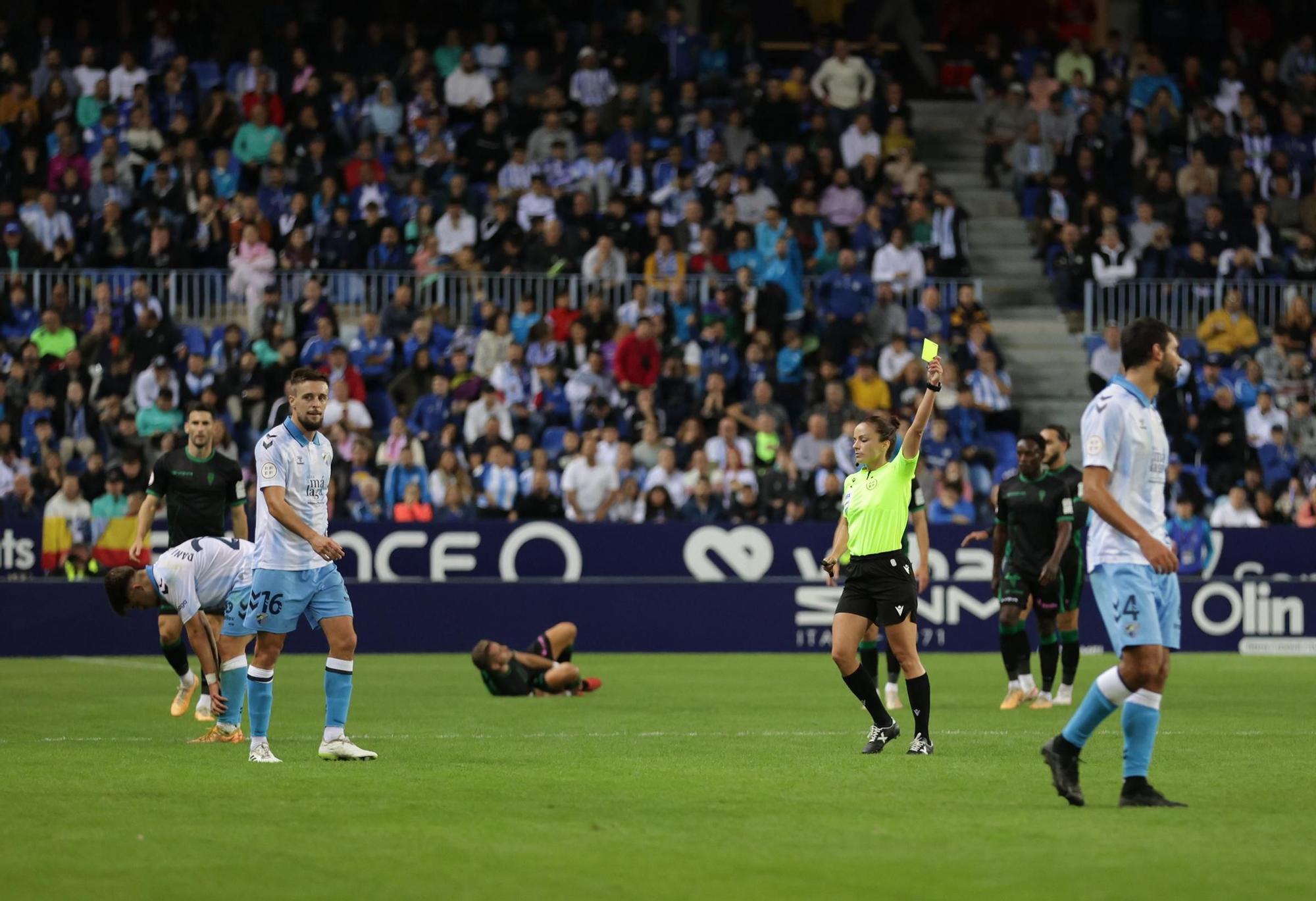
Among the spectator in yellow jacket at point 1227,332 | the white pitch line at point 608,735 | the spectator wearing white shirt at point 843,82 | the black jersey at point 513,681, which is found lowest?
the black jersey at point 513,681

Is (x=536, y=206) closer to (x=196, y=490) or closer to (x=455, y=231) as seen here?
(x=455, y=231)

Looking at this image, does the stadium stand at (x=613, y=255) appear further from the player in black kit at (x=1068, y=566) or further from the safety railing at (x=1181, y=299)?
the player in black kit at (x=1068, y=566)

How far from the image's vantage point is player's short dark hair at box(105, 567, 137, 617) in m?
13.5

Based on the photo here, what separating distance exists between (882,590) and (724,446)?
13078mm

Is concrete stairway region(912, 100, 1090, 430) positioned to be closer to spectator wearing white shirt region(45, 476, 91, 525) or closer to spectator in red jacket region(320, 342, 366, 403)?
spectator in red jacket region(320, 342, 366, 403)

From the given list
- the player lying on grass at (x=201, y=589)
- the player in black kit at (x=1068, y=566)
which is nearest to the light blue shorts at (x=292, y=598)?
the player lying on grass at (x=201, y=589)

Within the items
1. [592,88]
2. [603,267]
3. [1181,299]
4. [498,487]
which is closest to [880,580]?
[498,487]

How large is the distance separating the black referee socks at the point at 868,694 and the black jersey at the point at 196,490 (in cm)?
534

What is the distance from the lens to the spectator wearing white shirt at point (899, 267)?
28.9m

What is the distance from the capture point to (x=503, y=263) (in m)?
28.3

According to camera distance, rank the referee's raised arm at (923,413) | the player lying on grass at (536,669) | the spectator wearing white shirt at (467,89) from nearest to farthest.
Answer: the referee's raised arm at (923,413) → the player lying on grass at (536,669) → the spectator wearing white shirt at (467,89)

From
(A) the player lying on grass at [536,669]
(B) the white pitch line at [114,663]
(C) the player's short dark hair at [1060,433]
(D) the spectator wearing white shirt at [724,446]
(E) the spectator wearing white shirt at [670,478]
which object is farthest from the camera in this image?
(D) the spectator wearing white shirt at [724,446]

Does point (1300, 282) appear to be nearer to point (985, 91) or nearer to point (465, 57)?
point (985, 91)

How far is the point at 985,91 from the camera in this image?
111 feet
